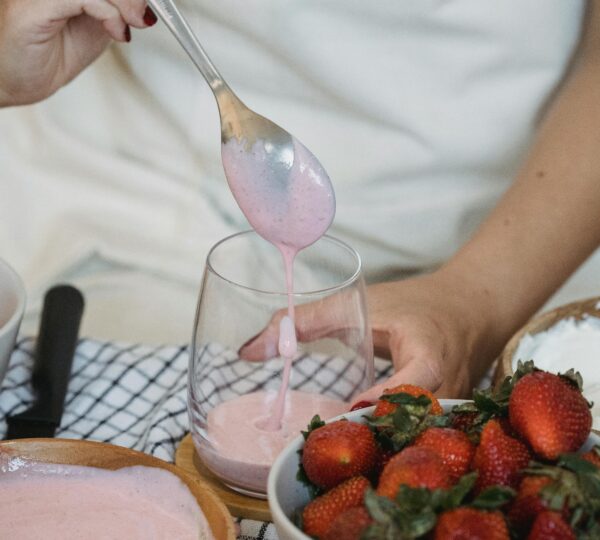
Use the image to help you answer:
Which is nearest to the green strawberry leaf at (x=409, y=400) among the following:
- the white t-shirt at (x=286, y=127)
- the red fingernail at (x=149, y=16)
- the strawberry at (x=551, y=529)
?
the strawberry at (x=551, y=529)

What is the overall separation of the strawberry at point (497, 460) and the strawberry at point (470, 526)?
37 millimetres

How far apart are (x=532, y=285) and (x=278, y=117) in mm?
314

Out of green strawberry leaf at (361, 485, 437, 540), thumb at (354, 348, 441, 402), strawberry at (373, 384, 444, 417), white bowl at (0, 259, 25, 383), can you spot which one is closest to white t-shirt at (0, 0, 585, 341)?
white bowl at (0, 259, 25, 383)

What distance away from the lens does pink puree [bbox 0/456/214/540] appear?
60 centimetres

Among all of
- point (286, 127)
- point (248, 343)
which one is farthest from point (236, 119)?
point (286, 127)

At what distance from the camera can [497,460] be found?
19.4 inches

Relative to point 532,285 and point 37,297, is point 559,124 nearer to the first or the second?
point 532,285

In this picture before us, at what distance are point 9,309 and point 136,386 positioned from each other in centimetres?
14

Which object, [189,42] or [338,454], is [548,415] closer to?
[338,454]

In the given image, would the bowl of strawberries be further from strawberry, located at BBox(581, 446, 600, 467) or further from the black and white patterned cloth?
the black and white patterned cloth

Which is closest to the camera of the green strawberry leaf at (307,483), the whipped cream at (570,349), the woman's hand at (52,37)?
the green strawberry leaf at (307,483)

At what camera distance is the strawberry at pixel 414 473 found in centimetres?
48

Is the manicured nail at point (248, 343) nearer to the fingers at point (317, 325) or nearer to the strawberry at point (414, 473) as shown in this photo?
the fingers at point (317, 325)

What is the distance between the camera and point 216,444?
2.32 feet
